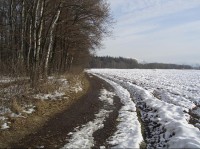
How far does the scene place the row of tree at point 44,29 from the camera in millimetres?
19189

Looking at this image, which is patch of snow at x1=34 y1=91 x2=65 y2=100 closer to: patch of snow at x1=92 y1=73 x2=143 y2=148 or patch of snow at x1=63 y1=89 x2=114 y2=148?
patch of snow at x1=63 y1=89 x2=114 y2=148

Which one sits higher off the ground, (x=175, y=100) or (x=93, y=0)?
(x=93, y=0)

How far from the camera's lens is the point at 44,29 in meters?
29.3

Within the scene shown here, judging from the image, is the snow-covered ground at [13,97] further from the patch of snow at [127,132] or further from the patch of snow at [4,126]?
the patch of snow at [127,132]

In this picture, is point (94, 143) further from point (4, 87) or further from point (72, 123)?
point (4, 87)

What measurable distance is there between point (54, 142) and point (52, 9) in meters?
15.5

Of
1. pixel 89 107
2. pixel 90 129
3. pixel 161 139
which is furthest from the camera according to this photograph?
pixel 89 107

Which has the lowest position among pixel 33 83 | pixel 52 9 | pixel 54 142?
pixel 54 142

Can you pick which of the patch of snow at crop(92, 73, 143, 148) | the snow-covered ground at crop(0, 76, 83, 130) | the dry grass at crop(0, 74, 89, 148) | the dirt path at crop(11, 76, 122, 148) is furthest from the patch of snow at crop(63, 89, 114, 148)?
the snow-covered ground at crop(0, 76, 83, 130)

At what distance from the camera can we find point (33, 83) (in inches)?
658

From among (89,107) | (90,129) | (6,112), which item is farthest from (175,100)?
(6,112)

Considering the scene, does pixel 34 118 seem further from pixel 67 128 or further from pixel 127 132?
pixel 127 132

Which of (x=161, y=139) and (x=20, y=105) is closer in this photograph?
(x=161, y=139)

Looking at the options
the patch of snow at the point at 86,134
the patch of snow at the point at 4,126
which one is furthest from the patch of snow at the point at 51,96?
the patch of snow at the point at 4,126
